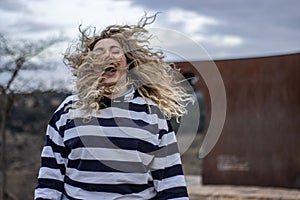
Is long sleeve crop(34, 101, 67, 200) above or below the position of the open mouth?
below

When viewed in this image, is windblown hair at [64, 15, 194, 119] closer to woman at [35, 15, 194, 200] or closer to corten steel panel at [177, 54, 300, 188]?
woman at [35, 15, 194, 200]

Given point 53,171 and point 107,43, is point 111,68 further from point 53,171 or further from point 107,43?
point 53,171

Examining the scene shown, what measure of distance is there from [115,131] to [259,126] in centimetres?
550

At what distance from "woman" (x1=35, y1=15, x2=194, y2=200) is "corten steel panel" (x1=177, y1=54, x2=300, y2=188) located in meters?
5.06

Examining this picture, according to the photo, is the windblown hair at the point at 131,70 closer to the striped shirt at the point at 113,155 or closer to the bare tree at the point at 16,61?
the striped shirt at the point at 113,155

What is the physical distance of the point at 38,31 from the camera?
6.04 meters

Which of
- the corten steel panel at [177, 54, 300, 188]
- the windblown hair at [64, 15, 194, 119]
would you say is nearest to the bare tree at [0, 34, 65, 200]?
the corten steel panel at [177, 54, 300, 188]

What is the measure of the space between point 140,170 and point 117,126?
17 centimetres

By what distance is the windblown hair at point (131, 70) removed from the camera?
239 centimetres

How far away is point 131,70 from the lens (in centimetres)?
247

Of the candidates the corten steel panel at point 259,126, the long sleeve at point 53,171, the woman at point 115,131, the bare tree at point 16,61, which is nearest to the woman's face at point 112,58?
the woman at point 115,131

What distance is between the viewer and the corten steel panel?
7.34 meters

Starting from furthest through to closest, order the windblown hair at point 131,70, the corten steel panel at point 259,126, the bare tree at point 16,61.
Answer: the corten steel panel at point 259,126 < the bare tree at point 16,61 < the windblown hair at point 131,70

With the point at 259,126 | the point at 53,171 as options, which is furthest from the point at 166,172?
the point at 259,126
